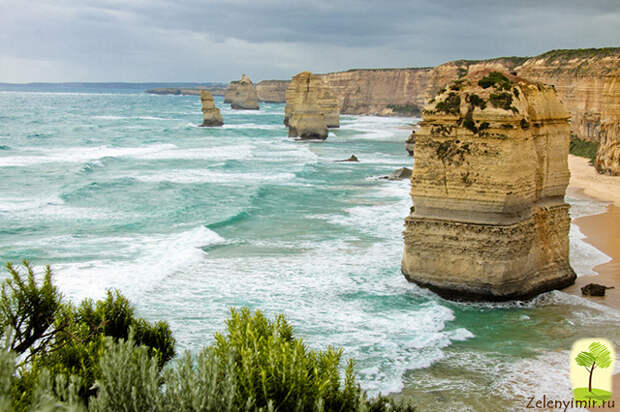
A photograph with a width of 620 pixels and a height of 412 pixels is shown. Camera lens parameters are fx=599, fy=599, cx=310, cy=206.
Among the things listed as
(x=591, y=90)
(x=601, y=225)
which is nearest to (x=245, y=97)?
(x=591, y=90)

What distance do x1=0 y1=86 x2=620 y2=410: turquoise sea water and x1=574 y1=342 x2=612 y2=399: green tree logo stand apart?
0.96 feet

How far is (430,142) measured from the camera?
52.7 ft

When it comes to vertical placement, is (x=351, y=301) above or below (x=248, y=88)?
below

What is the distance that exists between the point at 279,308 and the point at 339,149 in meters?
45.3

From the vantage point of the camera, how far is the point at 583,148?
153 feet

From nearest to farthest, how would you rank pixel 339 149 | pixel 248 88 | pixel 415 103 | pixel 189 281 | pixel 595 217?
pixel 189 281, pixel 595 217, pixel 339 149, pixel 415 103, pixel 248 88

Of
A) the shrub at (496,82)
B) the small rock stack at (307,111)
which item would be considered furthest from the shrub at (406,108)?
the shrub at (496,82)

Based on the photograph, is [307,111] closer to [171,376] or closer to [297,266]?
[297,266]

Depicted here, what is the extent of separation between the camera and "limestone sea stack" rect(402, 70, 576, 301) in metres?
15.1

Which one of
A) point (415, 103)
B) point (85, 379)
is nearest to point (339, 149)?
point (85, 379)

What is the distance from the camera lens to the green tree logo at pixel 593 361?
1058 centimetres

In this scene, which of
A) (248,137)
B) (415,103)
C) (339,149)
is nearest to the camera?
(339,149)

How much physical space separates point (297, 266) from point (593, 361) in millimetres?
9275

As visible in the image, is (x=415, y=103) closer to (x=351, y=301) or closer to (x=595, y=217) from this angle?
(x=595, y=217)
